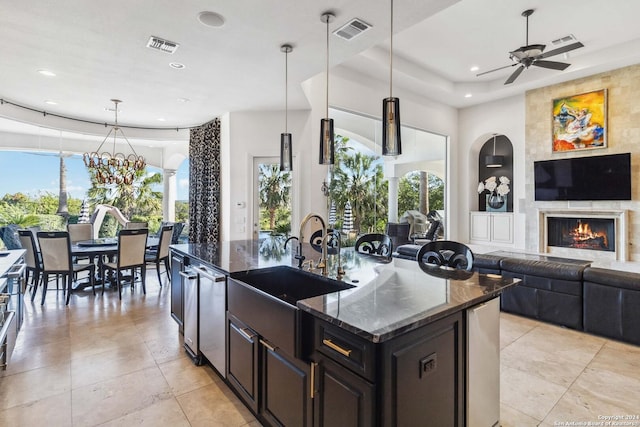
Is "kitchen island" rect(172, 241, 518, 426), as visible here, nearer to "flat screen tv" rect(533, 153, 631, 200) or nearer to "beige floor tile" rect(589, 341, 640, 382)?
"beige floor tile" rect(589, 341, 640, 382)

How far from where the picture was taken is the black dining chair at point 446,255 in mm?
2514

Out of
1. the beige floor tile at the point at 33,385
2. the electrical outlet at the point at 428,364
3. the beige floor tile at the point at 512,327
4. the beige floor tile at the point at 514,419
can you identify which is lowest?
the beige floor tile at the point at 514,419

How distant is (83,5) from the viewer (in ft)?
8.63

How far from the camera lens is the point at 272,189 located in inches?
234

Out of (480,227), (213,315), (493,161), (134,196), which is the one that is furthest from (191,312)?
(134,196)

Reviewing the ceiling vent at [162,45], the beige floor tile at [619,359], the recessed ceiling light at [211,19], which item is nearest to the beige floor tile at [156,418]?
the recessed ceiling light at [211,19]

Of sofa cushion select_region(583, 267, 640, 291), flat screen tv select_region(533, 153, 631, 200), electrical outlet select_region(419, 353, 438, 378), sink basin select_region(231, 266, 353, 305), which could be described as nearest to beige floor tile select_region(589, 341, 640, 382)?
sofa cushion select_region(583, 267, 640, 291)

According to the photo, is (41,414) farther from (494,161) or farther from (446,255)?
(494,161)

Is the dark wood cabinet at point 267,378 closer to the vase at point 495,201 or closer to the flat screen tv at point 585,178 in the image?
the flat screen tv at point 585,178

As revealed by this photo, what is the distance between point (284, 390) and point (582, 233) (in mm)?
7396

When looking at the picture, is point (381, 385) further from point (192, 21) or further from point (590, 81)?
point (590, 81)

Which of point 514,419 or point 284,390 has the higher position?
point 284,390

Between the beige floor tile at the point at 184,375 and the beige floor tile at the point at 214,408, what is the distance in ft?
0.26

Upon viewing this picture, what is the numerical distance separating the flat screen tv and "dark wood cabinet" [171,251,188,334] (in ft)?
23.4
